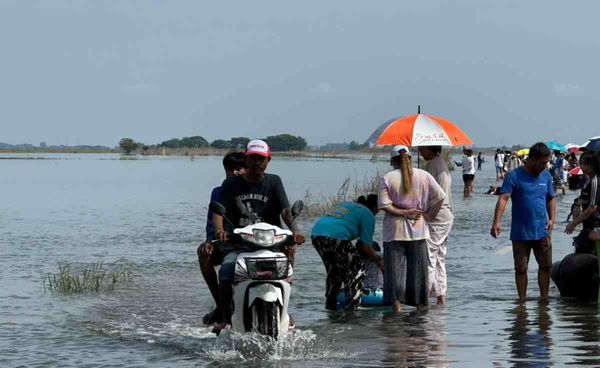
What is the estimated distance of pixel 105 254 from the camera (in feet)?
66.5

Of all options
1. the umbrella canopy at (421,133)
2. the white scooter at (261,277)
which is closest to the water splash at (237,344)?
the white scooter at (261,277)

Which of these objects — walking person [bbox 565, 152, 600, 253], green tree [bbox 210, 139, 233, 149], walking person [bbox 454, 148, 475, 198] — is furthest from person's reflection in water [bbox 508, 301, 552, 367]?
green tree [bbox 210, 139, 233, 149]

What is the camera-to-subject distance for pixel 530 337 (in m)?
9.63

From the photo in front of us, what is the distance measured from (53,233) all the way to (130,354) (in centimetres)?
1673

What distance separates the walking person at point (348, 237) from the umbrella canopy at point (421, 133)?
3.27 feet

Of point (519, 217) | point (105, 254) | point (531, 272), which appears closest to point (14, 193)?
point (105, 254)

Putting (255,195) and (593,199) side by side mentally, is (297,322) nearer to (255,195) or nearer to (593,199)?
(255,195)

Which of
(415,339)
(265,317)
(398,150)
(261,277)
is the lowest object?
(415,339)

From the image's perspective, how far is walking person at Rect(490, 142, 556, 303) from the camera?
1098 cm

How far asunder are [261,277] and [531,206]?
12.7 ft

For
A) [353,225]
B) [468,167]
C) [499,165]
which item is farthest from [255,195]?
[499,165]

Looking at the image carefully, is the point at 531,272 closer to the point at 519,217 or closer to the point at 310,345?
the point at 519,217

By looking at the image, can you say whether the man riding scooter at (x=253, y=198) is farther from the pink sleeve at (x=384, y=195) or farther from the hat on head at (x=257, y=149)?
the pink sleeve at (x=384, y=195)

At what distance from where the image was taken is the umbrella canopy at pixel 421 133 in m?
11.3
